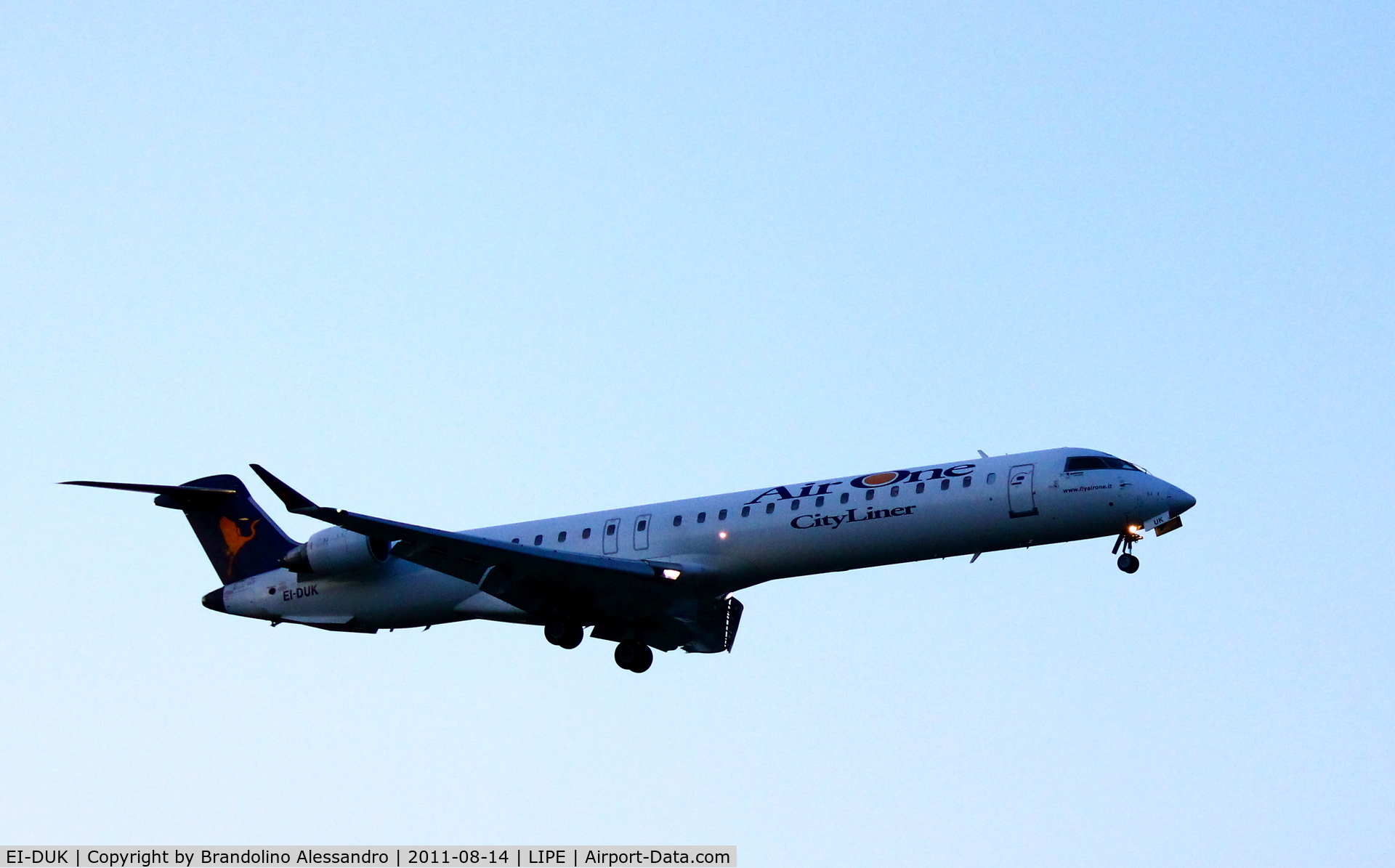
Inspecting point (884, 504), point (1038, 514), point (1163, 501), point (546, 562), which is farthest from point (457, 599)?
point (1163, 501)

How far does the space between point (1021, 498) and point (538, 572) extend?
8074 millimetres

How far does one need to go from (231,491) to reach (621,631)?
8.75 metres

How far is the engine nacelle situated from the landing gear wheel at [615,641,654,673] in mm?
4640

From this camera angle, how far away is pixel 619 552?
29000 mm

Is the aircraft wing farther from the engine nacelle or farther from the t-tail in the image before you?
the t-tail

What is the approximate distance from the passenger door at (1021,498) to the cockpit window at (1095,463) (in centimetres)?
69

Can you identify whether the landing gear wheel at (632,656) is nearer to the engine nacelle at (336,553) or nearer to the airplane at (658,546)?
the airplane at (658,546)

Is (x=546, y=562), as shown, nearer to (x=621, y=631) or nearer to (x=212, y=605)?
(x=621, y=631)

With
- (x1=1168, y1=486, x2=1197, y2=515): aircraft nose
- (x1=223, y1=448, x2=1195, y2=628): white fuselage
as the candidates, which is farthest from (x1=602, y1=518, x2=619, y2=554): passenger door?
(x1=1168, y1=486, x2=1197, y2=515): aircraft nose

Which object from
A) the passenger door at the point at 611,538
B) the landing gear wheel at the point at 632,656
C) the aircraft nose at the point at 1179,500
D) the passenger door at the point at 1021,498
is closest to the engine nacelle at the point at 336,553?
the passenger door at the point at 611,538

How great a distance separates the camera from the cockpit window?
26250 millimetres

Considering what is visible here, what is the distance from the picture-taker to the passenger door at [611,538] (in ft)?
95.5

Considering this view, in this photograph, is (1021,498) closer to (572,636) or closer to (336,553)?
(572,636)

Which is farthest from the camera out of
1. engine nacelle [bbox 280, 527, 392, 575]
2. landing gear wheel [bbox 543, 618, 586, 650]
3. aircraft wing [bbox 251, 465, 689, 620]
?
engine nacelle [bbox 280, 527, 392, 575]
